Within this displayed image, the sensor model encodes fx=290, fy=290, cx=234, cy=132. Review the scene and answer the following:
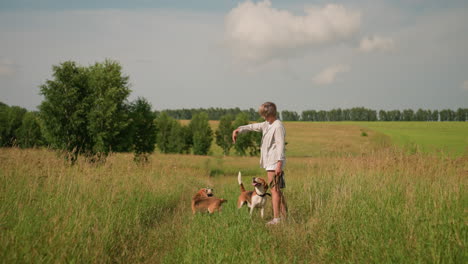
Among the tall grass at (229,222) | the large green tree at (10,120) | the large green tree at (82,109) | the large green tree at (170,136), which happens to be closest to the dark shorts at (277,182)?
the tall grass at (229,222)

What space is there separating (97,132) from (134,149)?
4.86 m

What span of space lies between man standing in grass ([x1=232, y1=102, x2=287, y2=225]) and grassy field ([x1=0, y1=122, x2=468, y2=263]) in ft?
1.52

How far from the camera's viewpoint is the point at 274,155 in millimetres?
6043

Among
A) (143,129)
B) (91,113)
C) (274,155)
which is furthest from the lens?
(143,129)

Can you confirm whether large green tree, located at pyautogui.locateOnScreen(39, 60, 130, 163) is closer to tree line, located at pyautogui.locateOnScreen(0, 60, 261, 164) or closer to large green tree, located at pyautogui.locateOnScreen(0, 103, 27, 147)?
tree line, located at pyautogui.locateOnScreen(0, 60, 261, 164)

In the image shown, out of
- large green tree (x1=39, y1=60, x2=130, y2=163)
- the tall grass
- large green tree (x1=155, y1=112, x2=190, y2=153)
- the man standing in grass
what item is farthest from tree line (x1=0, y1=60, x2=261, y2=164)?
large green tree (x1=155, y1=112, x2=190, y2=153)

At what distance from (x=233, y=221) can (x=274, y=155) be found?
5.18 ft

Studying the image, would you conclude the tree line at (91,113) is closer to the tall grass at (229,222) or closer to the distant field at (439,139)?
the tall grass at (229,222)

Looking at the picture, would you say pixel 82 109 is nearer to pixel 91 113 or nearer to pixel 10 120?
pixel 91 113

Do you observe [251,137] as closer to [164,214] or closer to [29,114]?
[29,114]

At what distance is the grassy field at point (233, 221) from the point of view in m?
3.94

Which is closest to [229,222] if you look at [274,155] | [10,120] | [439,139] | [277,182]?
[277,182]

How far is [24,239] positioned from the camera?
12.6ft

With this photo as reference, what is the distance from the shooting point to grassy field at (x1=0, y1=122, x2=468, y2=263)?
12.9ft
